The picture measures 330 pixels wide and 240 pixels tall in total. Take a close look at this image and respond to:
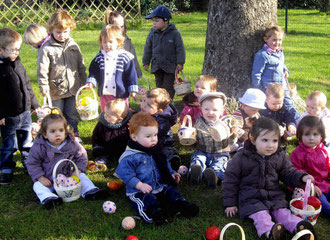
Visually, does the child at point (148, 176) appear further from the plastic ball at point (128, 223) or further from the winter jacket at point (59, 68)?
the winter jacket at point (59, 68)

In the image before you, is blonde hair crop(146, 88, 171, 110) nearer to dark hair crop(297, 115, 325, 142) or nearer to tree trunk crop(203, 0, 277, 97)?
tree trunk crop(203, 0, 277, 97)

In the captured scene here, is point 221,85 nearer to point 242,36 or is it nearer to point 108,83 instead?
point 242,36

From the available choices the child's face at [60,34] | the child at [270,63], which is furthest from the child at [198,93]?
the child's face at [60,34]

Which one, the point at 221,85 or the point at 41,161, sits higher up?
the point at 221,85

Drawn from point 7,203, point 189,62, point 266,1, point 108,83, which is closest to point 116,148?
point 108,83

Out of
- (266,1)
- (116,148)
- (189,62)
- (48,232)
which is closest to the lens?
(48,232)

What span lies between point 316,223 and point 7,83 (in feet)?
11.5

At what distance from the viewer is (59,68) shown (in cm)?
490

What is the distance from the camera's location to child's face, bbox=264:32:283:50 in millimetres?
5086

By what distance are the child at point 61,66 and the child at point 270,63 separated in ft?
8.20

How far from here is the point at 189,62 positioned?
9.85 metres

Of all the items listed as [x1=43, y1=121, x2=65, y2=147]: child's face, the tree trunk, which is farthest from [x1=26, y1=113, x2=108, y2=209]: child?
the tree trunk

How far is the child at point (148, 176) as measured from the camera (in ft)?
11.3

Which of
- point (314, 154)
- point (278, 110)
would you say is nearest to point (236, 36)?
point (278, 110)
